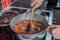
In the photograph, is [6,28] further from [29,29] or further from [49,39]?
[49,39]

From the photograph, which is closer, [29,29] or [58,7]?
[29,29]

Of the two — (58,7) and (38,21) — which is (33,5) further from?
(58,7)

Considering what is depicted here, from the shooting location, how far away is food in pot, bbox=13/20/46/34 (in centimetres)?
63

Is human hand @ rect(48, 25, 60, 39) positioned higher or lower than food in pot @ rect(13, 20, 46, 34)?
lower

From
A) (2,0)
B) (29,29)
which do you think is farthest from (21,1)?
(29,29)

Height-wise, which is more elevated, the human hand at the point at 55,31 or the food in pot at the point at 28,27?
the food in pot at the point at 28,27

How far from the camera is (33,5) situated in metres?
0.67

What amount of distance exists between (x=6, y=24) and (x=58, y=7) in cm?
47

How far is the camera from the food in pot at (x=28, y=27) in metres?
0.63

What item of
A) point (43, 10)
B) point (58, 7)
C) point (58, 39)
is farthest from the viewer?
point (58, 7)

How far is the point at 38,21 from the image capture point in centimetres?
71

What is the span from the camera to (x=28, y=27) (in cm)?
66

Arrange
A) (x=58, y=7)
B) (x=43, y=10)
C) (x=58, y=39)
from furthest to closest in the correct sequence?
(x=58, y=7), (x=43, y=10), (x=58, y=39)

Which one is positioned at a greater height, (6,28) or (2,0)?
(2,0)
